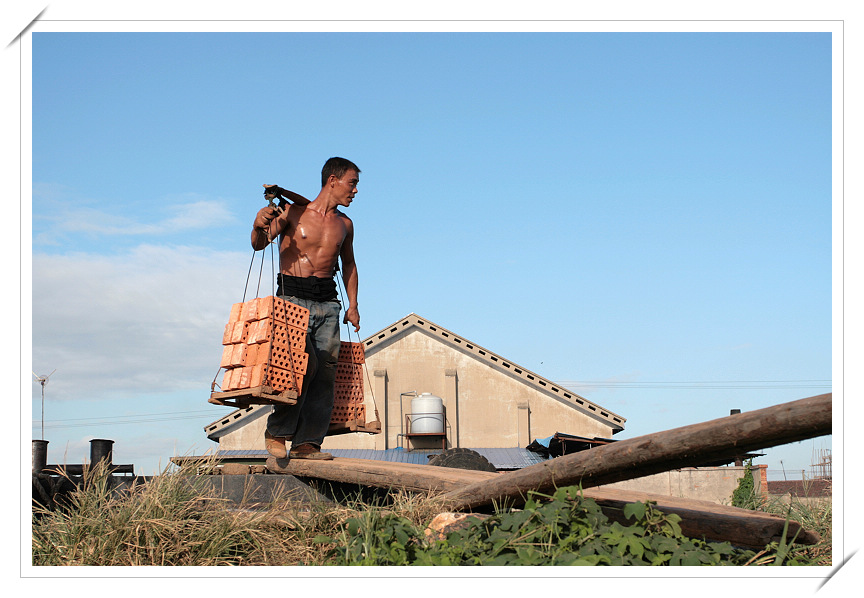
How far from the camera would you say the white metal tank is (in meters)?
29.2

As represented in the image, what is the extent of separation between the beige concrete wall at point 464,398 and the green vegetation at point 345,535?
2403 centimetres

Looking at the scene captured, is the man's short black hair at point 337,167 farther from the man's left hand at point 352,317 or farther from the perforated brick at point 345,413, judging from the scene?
the perforated brick at point 345,413

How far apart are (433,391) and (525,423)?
377cm

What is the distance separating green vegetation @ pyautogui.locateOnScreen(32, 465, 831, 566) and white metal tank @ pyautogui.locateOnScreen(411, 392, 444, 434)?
74.6 ft

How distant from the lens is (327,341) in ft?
25.3

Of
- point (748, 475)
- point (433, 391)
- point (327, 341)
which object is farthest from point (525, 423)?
point (327, 341)

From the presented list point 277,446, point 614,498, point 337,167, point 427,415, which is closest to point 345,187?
point 337,167

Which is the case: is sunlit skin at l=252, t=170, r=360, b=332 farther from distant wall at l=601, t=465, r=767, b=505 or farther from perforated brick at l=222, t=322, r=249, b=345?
distant wall at l=601, t=465, r=767, b=505

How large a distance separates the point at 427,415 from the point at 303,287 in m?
22.1

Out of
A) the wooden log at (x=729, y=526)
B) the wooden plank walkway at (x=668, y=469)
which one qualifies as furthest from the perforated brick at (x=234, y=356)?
the wooden log at (x=729, y=526)

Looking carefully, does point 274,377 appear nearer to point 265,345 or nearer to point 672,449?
point 265,345

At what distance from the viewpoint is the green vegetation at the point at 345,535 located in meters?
4.20
